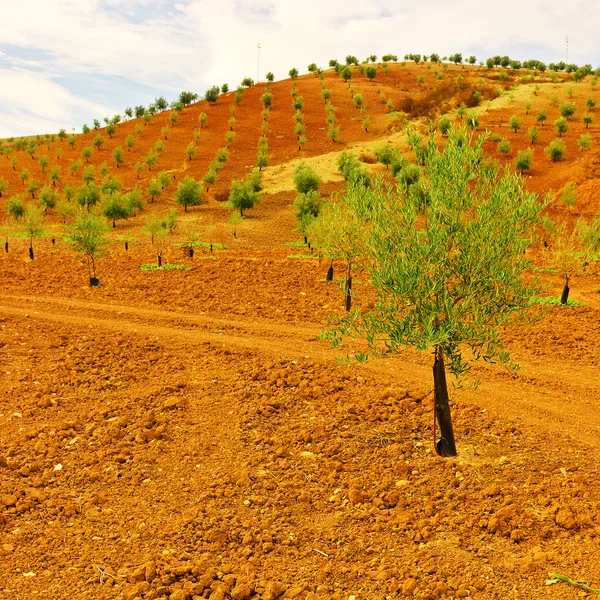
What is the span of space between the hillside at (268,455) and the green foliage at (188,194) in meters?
30.0

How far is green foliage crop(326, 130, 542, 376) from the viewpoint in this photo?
842 centimetres

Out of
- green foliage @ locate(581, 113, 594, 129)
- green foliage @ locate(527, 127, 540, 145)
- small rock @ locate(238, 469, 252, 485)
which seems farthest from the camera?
green foliage @ locate(581, 113, 594, 129)

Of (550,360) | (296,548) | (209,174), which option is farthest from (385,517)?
(209,174)

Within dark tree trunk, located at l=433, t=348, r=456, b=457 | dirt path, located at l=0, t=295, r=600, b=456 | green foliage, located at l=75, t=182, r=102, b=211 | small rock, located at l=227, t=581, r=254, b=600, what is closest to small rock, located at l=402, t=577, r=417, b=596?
small rock, located at l=227, t=581, r=254, b=600

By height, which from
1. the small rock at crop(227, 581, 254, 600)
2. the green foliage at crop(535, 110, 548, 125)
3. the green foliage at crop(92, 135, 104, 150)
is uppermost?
the green foliage at crop(535, 110, 548, 125)

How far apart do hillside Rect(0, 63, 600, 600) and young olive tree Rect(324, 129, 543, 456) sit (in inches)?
104

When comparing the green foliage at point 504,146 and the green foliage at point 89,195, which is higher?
the green foliage at point 504,146

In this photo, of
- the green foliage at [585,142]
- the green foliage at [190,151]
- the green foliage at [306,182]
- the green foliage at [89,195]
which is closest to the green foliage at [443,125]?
the green foliage at [585,142]

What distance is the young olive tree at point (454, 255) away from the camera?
8.42 m

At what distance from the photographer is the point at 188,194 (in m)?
53.4

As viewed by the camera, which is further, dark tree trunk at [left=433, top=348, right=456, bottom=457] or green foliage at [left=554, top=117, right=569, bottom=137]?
green foliage at [left=554, top=117, right=569, bottom=137]

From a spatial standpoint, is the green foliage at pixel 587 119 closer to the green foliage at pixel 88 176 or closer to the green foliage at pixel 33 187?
the green foliage at pixel 88 176

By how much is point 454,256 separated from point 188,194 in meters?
48.0

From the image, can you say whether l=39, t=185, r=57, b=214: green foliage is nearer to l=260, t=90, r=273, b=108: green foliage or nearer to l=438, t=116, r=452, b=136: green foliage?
l=438, t=116, r=452, b=136: green foliage
